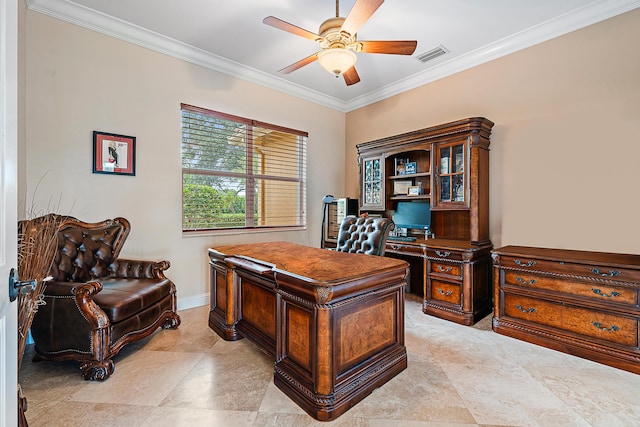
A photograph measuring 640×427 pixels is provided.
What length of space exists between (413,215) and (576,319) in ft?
6.51

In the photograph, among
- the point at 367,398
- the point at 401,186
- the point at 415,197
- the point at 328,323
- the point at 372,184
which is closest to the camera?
the point at 328,323

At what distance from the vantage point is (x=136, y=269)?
283 centimetres

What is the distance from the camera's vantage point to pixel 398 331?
7.00 ft

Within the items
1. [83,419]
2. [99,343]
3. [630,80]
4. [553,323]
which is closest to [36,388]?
[99,343]

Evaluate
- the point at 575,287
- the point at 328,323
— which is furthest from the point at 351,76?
the point at 575,287

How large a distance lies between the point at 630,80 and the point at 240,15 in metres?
3.60

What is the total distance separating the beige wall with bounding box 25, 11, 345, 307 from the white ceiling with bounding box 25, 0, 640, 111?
0.56 feet

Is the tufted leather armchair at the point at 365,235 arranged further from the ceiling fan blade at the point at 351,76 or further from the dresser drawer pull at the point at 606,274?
the dresser drawer pull at the point at 606,274

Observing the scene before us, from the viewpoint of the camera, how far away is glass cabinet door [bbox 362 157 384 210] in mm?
4199

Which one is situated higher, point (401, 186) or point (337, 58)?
point (337, 58)

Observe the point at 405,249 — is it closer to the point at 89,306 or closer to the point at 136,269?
the point at 136,269

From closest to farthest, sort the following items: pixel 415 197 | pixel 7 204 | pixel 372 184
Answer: pixel 7 204
pixel 415 197
pixel 372 184

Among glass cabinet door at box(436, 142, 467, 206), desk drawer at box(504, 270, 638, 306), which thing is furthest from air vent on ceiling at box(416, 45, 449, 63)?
desk drawer at box(504, 270, 638, 306)

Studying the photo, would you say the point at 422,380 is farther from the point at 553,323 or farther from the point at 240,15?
the point at 240,15
